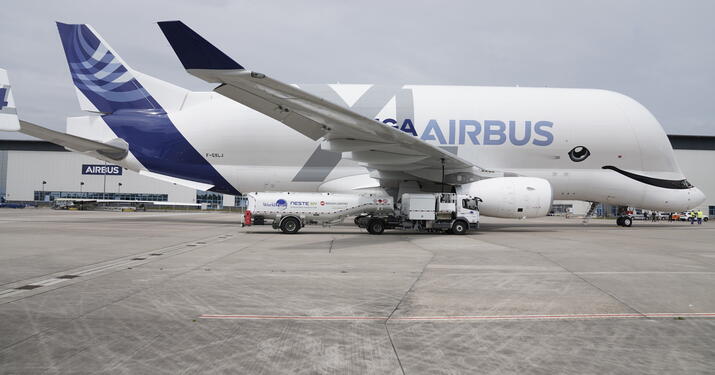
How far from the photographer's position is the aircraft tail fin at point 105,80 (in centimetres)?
1931

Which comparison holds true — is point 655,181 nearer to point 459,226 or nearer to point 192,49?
point 459,226

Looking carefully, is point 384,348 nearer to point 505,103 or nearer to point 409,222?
point 409,222

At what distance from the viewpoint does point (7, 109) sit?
6.52 metres

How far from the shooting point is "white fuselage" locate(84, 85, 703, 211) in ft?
58.9

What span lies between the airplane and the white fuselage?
0.15 feet

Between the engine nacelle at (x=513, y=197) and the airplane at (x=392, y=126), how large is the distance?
1200 millimetres

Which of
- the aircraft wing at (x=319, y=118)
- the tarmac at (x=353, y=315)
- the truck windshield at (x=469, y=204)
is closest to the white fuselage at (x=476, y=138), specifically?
the aircraft wing at (x=319, y=118)

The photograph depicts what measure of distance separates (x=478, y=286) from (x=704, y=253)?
7962 mm

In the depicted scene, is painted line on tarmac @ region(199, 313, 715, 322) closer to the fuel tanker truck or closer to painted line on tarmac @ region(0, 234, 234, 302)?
painted line on tarmac @ region(0, 234, 234, 302)

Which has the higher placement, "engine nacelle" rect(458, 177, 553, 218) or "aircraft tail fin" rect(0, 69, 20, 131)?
"aircraft tail fin" rect(0, 69, 20, 131)

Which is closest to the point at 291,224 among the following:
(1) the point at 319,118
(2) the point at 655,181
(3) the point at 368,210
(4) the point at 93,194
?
Answer: (3) the point at 368,210

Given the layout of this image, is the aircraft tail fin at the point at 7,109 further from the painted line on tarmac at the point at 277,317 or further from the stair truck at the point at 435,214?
the stair truck at the point at 435,214

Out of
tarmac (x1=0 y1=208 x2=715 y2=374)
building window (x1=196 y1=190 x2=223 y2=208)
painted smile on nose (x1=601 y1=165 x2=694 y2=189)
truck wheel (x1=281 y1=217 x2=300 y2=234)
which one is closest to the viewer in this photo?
tarmac (x1=0 y1=208 x2=715 y2=374)

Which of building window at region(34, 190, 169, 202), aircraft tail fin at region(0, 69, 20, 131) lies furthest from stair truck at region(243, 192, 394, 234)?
building window at region(34, 190, 169, 202)
